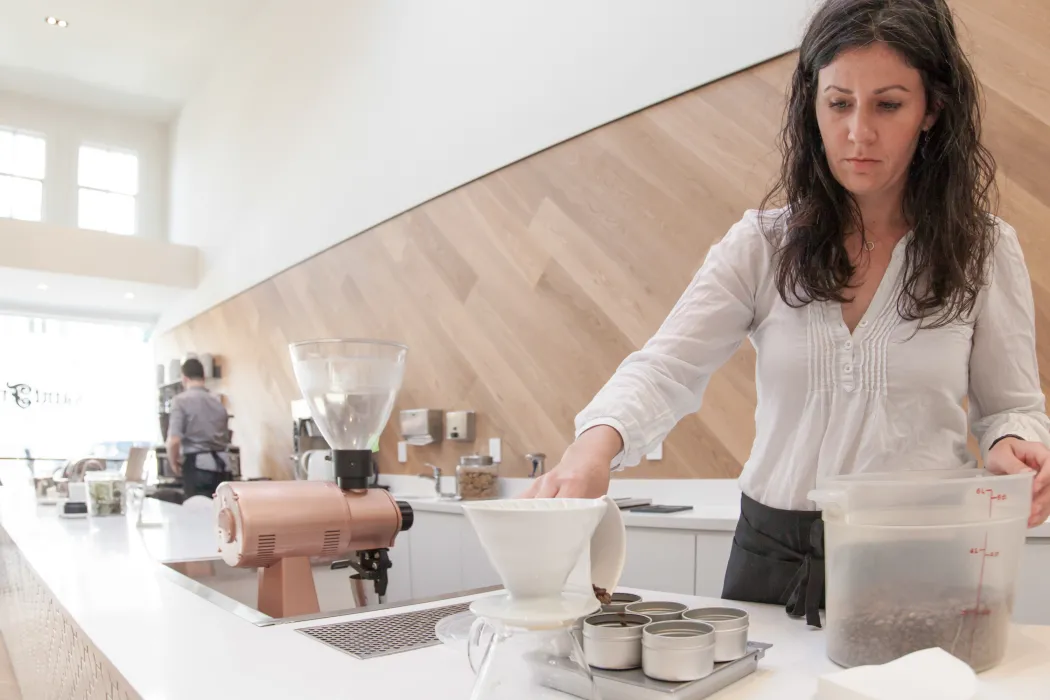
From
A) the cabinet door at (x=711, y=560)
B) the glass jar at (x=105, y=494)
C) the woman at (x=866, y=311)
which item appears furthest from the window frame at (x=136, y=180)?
the woman at (x=866, y=311)

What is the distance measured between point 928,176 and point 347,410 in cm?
109

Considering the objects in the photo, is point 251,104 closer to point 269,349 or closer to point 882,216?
point 269,349

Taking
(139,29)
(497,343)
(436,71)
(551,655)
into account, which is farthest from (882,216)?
(139,29)

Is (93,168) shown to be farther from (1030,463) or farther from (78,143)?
(1030,463)

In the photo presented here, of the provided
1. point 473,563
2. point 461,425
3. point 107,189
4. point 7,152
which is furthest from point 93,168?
point 473,563

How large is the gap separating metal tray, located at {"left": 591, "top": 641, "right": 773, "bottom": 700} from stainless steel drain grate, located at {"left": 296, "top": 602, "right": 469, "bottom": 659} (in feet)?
1.11

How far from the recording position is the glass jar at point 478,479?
390 centimetres

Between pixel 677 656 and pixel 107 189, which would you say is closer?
pixel 677 656

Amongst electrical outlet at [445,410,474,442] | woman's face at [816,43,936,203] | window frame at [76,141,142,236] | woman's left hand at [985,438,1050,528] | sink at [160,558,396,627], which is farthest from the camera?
window frame at [76,141,142,236]

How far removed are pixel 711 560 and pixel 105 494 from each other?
232cm

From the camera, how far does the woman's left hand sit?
1028mm

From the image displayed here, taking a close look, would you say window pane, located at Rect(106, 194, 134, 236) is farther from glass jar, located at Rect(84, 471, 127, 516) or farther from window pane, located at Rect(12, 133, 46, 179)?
glass jar, located at Rect(84, 471, 127, 516)

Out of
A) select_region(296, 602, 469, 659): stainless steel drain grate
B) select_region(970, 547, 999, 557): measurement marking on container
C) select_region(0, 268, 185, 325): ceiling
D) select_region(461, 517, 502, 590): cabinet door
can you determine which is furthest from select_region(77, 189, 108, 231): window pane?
select_region(970, 547, 999, 557): measurement marking on container

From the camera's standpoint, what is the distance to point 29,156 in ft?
30.1
